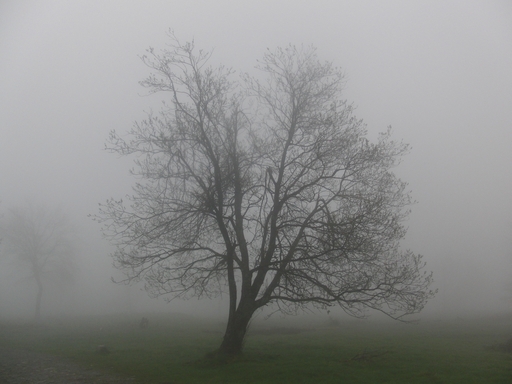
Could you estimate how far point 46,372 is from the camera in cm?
1481

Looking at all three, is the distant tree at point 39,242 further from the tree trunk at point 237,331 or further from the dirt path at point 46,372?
the tree trunk at point 237,331

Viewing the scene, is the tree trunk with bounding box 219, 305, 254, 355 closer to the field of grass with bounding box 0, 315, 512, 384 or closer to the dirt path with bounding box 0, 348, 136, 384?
the field of grass with bounding box 0, 315, 512, 384

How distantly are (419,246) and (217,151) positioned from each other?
75.1m

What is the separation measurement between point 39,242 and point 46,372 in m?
39.2

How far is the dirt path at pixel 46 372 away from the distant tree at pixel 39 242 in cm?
3316

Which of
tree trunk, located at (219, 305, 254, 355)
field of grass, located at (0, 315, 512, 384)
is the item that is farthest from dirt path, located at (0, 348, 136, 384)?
tree trunk, located at (219, 305, 254, 355)

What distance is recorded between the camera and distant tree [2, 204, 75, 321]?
1869 inches

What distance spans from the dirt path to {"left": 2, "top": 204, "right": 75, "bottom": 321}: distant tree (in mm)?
33164

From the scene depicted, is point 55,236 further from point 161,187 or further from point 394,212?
point 394,212

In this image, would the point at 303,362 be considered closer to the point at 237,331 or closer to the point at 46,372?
the point at 237,331

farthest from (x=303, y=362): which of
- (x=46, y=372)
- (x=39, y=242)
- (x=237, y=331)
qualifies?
(x=39, y=242)

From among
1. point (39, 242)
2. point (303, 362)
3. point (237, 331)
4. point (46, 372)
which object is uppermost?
point (39, 242)

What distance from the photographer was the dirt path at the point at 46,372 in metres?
13.3

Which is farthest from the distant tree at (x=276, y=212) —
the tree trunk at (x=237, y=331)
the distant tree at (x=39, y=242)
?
the distant tree at (x=39, y=242)
